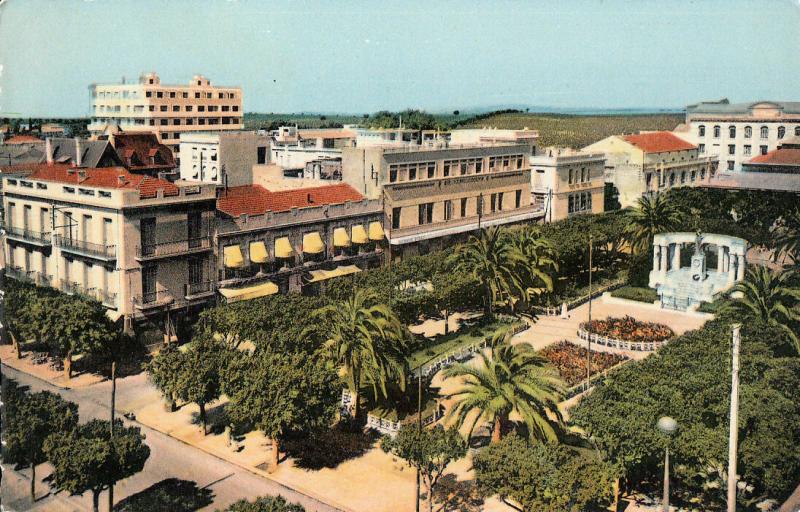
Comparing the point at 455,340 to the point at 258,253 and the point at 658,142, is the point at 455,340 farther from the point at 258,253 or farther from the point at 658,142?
the point at 658,142

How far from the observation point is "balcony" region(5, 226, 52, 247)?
52500mm

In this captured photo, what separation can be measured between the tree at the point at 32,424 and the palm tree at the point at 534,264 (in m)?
33.6

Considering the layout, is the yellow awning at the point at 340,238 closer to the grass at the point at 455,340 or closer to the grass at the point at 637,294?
the grass at the point at 455,340

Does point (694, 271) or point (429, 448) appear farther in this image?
point (694, 271)

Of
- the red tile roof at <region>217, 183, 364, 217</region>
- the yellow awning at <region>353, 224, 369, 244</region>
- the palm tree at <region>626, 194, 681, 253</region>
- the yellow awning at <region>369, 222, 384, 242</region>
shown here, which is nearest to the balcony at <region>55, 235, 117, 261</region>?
the red tile roof at <region>217, 183, 364, 217</region>

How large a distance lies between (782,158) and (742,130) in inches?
1097

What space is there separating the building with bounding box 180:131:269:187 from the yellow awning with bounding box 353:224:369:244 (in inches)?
439

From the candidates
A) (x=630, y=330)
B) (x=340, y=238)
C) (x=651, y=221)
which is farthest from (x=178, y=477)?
(x=651, y=221)

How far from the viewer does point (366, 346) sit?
39.3 metres

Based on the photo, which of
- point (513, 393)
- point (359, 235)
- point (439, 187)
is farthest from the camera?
point (439, 187)

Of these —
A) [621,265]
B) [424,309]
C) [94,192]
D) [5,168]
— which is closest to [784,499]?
[424,309]

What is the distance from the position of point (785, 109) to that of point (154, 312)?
9621cm

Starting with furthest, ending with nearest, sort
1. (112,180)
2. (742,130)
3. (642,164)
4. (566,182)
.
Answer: (742,130) < (642,164) < (566,182) < (112,180)

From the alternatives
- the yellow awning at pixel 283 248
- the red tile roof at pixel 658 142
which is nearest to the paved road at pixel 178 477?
the yellow awning at pixel 283 248
